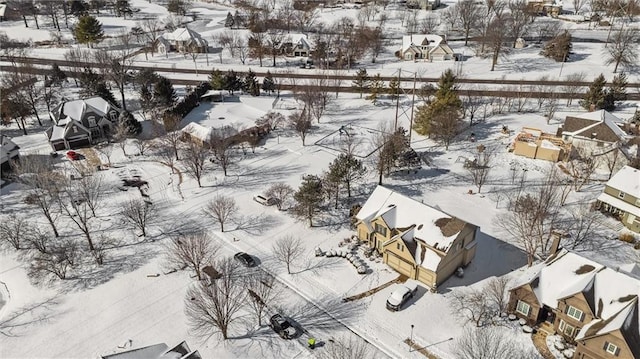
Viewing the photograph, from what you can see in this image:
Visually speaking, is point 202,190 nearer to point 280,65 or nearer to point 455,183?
point 455,183

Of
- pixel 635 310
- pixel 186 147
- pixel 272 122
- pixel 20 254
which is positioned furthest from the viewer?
pixel 272 122

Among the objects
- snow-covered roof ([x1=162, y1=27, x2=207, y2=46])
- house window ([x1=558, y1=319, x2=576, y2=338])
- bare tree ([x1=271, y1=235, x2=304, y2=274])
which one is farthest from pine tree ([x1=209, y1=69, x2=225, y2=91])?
house window ([x1=558, y1=319, x2=576, y2=338])

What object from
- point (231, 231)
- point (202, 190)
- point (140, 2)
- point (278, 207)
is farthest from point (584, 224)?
point (140, 2)

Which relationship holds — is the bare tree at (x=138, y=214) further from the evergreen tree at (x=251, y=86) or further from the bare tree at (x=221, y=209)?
the evergreen tree at (x=251, y=86)

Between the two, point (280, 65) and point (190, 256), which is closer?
point (190, 256)

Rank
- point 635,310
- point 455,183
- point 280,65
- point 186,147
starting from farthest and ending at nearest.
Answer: point 280,65 < point 186,147 < point 455,183 < point 635,310

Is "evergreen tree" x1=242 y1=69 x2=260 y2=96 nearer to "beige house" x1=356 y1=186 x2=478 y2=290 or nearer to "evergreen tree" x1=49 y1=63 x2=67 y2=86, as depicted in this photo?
"evergreen tree" x1=49 y1=63 x2=67 y2=86

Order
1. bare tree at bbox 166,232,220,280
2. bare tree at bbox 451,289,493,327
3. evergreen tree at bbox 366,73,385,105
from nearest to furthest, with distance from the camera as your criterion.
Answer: bare tree at bbox 451,289,493,327
bare tree at bbox 166,232,220,280
evergreen tree at bbox 366,73,385,105
